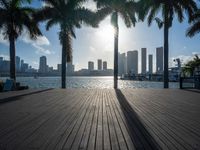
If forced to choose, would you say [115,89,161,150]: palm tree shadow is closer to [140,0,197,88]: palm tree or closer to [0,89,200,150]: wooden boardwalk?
[0,89,200,150]: wooden boardwalk

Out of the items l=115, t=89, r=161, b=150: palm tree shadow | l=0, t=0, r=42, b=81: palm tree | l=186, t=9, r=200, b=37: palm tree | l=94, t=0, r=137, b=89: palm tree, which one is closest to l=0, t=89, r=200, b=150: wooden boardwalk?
l=115, t=89, r=161, b=150: palm tree shadow

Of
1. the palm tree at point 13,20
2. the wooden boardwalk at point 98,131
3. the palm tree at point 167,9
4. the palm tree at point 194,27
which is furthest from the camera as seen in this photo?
the palm tree at point 194,27

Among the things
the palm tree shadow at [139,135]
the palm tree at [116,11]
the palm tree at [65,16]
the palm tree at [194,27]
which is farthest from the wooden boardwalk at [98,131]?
the palm tree at [194,27]

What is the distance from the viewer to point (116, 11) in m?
27.4

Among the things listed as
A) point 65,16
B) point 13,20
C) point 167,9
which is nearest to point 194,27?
point 167,9

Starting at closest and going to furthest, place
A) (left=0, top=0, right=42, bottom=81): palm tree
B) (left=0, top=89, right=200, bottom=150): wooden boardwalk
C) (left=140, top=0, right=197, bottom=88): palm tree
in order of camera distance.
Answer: (left=0, top=89, right=200, bottom=150): wooden boardwalk
(left=0, top=0, right=42, bottom=81): palm tree
(left=140, top=0, right=197, bottom=88): palm tree

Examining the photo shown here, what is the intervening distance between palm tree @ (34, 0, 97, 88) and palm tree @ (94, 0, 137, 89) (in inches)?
54.9

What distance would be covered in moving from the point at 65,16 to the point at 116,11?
5.99 meters

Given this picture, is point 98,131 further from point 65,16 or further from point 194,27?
point 194,27

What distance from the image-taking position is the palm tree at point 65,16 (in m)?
26.0

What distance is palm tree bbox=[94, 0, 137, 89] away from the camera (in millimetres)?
26436

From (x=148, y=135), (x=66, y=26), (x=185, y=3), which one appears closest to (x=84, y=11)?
(x=66, y=26)

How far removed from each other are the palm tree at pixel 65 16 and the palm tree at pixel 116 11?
1394 millimetres

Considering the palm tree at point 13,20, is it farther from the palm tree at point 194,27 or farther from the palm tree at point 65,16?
the palm tree at point 194,27
